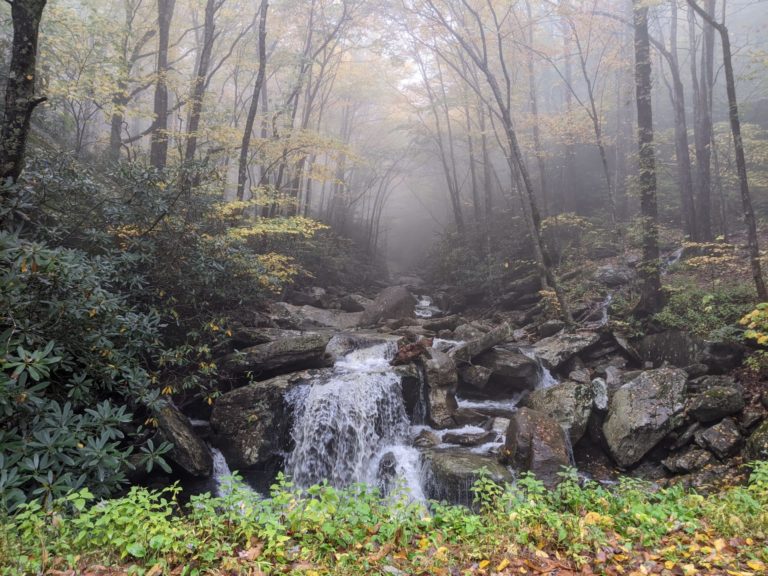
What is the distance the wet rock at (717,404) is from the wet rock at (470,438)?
363cm

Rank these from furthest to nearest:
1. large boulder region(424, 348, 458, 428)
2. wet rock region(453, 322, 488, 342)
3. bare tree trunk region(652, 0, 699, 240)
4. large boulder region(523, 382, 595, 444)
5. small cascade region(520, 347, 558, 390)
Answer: bare tree trunk region(652, 0, 699, 240) → wet rock region(453, 322, 488, 342) → small cascade region(520, 347, 558, 390) → large boulder region(424, 348, 458, 428) → large boulder region(523, 382, 595, 444)

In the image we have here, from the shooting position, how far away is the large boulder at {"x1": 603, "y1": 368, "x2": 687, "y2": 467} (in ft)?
24.2

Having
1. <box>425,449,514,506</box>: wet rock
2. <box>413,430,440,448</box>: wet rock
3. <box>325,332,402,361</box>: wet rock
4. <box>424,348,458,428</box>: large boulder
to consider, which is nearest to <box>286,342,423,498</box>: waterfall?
<box>413,430,440,448</box>: wet rock

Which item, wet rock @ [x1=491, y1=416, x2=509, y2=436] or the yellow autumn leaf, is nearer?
the yellow autumn leaf

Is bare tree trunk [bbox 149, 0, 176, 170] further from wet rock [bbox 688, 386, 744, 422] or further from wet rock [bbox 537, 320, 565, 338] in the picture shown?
wet rock [bbox 688, 386, 744, 422]

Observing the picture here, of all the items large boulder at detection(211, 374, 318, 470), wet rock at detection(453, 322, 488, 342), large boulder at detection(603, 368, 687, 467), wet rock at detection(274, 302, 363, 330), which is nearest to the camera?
large boulder at detection(603, 368, 687, 467)

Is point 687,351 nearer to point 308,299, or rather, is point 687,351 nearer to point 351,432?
point 351,432

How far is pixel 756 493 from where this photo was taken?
4.46 meters

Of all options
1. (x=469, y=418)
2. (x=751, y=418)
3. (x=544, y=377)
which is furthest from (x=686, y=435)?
(x=469, y=418)

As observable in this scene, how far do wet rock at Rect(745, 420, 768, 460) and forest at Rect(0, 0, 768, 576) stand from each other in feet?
0.22

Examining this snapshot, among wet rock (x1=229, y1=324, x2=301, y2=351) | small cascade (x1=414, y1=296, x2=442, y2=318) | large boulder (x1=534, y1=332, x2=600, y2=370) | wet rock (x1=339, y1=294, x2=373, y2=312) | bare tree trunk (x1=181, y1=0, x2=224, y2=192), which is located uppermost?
bare tree trunk (x1=181, y1=0, x2=224, y2=192)

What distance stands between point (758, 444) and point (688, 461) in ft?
3.36

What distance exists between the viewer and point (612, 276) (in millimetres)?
14164

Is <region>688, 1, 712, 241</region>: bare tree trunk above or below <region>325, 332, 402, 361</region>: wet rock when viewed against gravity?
A: above
